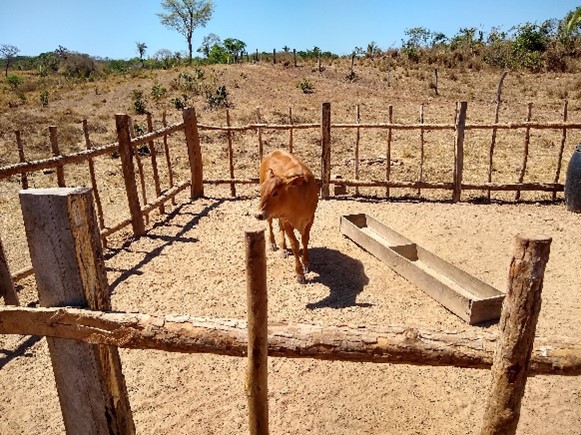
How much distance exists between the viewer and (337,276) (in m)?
6.03

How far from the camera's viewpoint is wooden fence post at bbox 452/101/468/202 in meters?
8.00

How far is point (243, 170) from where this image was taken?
36.9ft

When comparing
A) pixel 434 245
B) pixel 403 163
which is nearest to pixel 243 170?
pixel 403 163

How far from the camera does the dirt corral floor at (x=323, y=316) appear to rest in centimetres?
379

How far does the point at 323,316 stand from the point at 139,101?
15.4 metres

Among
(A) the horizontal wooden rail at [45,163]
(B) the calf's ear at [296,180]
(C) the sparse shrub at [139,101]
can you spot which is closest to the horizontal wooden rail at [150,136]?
(A) the horizontal wooden rail at [45,163]

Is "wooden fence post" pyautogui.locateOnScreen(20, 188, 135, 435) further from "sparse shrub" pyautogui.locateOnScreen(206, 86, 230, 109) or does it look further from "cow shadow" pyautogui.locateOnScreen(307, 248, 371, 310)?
"sparse shrub" pyautogui.locateOnScreen(206, 86, 230, 109)

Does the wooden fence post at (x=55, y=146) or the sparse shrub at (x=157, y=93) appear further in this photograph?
the sparse shrub at (x=157, y=93)

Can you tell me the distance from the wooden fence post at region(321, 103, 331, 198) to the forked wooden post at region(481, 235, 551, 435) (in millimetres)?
6912

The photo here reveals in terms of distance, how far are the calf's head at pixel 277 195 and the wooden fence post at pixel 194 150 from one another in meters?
3.56

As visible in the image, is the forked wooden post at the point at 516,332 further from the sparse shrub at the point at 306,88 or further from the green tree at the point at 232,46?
the green tree at the point at 232,46

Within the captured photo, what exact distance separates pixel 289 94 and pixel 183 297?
16.3 meters

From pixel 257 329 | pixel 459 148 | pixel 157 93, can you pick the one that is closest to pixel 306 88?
pixel 157 93

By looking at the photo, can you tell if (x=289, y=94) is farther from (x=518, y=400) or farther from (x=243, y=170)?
(x=518, y=400)
